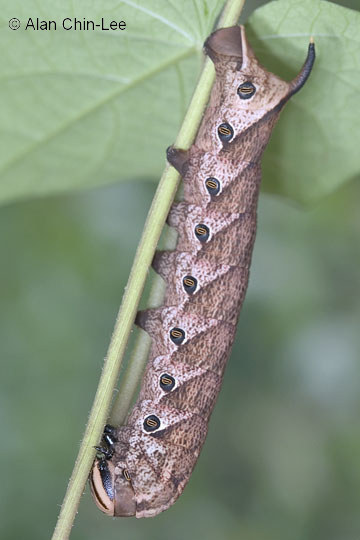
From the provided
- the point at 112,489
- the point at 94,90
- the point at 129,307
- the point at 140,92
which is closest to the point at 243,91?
the point at 140,92

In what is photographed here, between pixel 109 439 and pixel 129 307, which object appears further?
pixel 109 439

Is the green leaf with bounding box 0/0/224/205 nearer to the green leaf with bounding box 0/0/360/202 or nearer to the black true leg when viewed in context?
the green leaf with bounding box 0/0/360/202

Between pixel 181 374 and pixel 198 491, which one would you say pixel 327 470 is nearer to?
pixel 198 491

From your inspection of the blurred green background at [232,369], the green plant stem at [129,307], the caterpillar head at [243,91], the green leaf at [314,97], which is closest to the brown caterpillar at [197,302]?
the caterpillar head at [243,91]

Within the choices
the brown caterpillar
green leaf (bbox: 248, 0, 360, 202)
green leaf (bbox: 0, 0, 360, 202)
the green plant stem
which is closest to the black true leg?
the brown caterpillar

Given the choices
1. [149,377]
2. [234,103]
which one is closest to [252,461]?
[149,377]

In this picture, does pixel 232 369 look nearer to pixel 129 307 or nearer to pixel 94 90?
pixel 94 90
